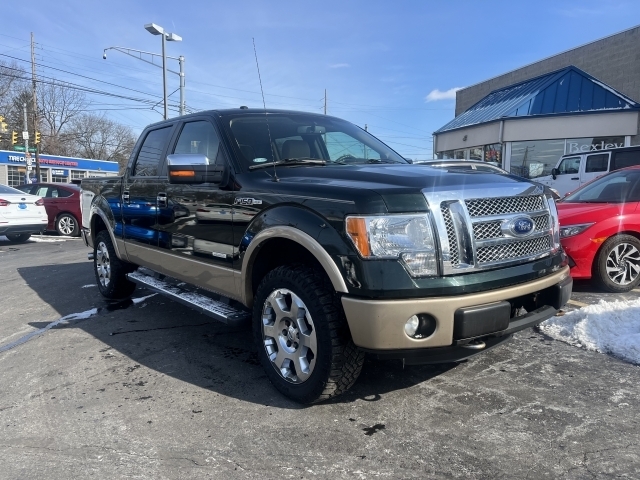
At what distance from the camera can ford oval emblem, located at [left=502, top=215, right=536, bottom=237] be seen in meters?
3.00

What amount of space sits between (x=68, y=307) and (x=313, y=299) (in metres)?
4.17

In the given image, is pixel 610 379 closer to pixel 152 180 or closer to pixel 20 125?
pixel 152 180

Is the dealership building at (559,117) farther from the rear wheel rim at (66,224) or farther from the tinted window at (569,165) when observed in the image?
the rear wheel rim at (66,224)

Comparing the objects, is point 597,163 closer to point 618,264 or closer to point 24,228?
point 618,264

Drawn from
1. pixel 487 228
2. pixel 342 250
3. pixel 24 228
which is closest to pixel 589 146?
pixel 24 228

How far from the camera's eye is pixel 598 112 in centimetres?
1973

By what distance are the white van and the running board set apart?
10.0 meters

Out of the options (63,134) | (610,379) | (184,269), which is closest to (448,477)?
(610,379)

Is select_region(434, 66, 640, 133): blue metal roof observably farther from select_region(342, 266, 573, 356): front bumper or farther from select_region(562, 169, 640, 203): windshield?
select_region(342, 266, 573, 356): front bumper

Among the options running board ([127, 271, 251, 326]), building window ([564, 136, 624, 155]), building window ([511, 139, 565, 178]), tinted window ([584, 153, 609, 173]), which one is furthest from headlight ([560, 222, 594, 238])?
building window ([564, 136, 624, 155])

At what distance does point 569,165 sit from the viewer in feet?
45.1

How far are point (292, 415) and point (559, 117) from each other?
2057 centimetres

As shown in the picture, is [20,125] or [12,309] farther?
[20,125]

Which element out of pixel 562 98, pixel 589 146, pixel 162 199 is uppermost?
pixel 562 98
